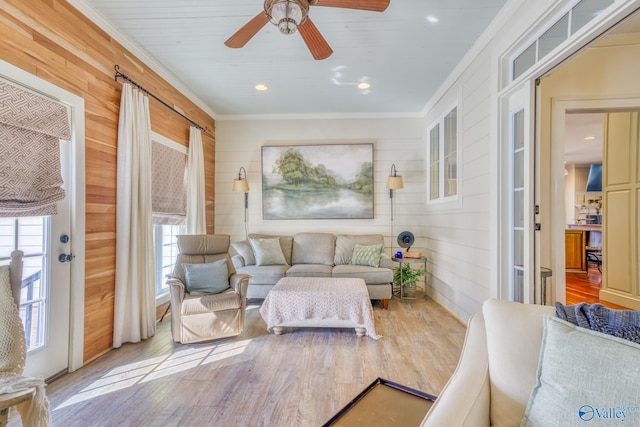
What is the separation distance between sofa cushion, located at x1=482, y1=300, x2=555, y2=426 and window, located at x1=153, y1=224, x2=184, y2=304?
Result: 351 centimetres

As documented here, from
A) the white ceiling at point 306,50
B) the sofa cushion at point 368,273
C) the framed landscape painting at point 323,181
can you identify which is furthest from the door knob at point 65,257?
the framed landscape painting at point 323,181

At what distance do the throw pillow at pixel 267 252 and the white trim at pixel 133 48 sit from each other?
2.24 m

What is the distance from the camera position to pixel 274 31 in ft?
8.85

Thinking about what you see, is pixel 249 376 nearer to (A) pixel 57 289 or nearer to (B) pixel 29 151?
(A) pixel 57 289

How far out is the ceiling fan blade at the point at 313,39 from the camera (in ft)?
6.57

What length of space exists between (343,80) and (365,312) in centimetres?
276

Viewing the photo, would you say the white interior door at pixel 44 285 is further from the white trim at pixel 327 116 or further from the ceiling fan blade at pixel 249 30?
the white trim at pixel 327 116

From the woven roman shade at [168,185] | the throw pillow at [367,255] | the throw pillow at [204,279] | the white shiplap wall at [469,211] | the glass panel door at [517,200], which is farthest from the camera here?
the throw pillow at [367,255]

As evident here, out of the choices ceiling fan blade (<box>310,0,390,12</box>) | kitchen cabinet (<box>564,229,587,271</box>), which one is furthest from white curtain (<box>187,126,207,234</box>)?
kitchen cabinet (<box>564,229,587,271</box>)

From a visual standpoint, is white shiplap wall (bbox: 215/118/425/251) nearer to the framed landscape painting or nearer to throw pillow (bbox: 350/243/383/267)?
the framed landscape painting

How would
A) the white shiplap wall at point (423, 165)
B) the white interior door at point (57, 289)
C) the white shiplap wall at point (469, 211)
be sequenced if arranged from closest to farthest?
the white interior door at point (57, 289), the white shiplap wall at point (423, 165), the white shiplap wall at point (469, 211)

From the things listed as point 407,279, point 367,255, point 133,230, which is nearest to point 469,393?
point 133,230

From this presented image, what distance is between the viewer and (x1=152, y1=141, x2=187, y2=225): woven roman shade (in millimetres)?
3334

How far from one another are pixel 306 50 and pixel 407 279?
3.20 m
